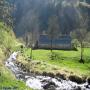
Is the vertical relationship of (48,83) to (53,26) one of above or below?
below

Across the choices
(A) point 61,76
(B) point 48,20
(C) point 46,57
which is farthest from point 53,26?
(A) point 61,76

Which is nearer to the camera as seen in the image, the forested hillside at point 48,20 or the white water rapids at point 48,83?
the white water rapids at point 48,83

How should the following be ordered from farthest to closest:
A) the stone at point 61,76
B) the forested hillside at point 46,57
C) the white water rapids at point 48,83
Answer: the stone at point 61,76, the forested hillside at point 46,57, the white water rapids at point 48,83

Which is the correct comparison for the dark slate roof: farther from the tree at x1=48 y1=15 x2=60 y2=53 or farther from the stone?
the stone

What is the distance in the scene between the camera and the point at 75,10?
199 m

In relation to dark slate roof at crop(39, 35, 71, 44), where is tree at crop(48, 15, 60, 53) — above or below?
above

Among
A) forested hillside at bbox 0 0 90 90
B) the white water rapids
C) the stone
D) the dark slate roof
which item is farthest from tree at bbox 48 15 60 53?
the white water rapids

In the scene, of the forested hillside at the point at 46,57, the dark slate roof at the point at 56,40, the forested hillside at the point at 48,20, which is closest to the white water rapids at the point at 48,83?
the forested hillside at the point at 46,57

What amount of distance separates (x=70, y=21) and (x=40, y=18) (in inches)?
742

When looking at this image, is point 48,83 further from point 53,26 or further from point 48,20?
point 48,20

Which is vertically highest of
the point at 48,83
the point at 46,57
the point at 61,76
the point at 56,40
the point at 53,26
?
the point at 53,26

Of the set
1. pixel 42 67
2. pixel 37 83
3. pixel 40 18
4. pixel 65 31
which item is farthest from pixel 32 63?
pixel 40 18

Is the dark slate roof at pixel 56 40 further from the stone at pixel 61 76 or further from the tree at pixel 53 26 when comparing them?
the stone at pixel 61 76

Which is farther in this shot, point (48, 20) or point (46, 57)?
point (48, 20)
